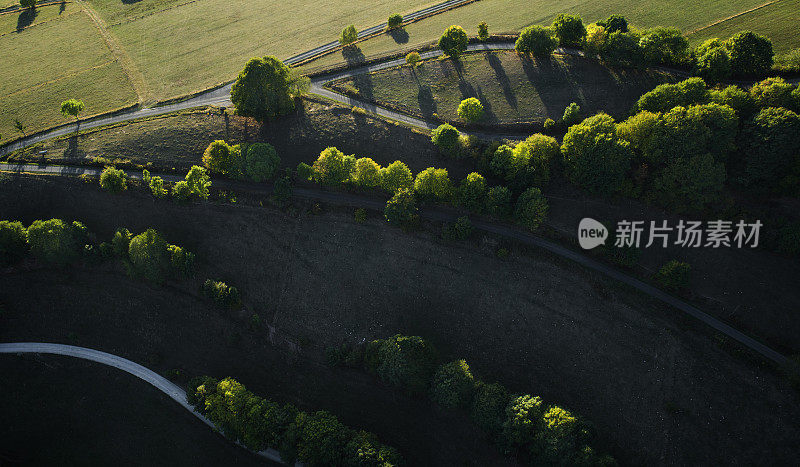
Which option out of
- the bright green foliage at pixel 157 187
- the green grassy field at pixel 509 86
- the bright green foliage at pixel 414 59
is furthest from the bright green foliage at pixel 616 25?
the bright green foliage at pixel 157 187

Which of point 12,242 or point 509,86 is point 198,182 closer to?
point 12,242

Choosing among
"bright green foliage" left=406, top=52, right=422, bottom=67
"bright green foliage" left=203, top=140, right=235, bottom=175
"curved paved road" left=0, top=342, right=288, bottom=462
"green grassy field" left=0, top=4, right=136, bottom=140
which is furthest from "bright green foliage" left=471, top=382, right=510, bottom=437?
"green grassy field" left=0, top=4, right=136, bottom=140

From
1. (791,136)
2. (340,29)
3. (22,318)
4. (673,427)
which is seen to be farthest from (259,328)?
(791,136)

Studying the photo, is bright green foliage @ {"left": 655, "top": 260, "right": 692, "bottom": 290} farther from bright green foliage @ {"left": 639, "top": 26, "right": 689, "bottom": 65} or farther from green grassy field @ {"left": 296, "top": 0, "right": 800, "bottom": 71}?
green grassy field @ {"left": 296, "top": 0, "right": 800, "bottom": 71}

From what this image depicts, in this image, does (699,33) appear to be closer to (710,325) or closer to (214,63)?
(710,325)

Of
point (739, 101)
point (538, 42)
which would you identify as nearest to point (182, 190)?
point (538, 42)

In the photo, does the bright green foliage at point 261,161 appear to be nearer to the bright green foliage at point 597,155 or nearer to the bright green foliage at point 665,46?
the bright green foliage at point 597,155
